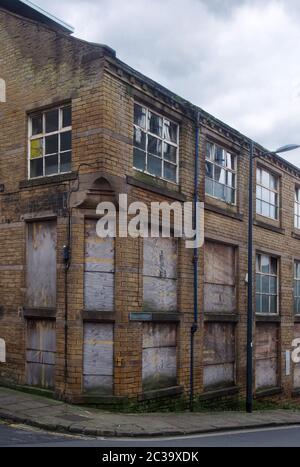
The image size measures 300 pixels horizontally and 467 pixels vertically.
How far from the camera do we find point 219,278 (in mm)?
16844

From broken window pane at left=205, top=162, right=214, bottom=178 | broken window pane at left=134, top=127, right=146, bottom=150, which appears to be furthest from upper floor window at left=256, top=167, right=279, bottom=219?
broken window pane at left=134, top=127, right=146, bottom=150

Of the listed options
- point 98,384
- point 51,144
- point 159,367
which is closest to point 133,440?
point 98,384

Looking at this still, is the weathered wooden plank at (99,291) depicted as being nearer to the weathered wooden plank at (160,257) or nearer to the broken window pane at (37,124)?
the weathered wooden plank at (160,257)

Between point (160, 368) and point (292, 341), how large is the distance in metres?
8.62

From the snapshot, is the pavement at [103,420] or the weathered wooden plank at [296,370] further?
the weathered wooden plank at [296,370]

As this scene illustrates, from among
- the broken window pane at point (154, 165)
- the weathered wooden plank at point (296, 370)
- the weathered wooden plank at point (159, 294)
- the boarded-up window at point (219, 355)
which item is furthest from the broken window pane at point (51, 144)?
the weathered wooden plank at point (296, 370)

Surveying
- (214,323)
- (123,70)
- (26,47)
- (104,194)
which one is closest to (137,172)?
(104,194)

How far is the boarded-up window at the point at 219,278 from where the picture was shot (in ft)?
53.5

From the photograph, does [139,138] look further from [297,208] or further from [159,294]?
[297,208]

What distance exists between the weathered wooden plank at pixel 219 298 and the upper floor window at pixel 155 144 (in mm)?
3475

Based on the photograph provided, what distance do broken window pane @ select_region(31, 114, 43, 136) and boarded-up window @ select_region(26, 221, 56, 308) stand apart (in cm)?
230

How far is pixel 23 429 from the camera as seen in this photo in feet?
33.7

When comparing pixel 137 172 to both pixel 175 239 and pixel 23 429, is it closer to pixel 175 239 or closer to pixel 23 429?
pixel 175 239

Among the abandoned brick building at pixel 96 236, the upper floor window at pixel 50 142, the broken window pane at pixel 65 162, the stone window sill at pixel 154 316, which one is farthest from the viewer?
the upper floor window at pixel 50 142
